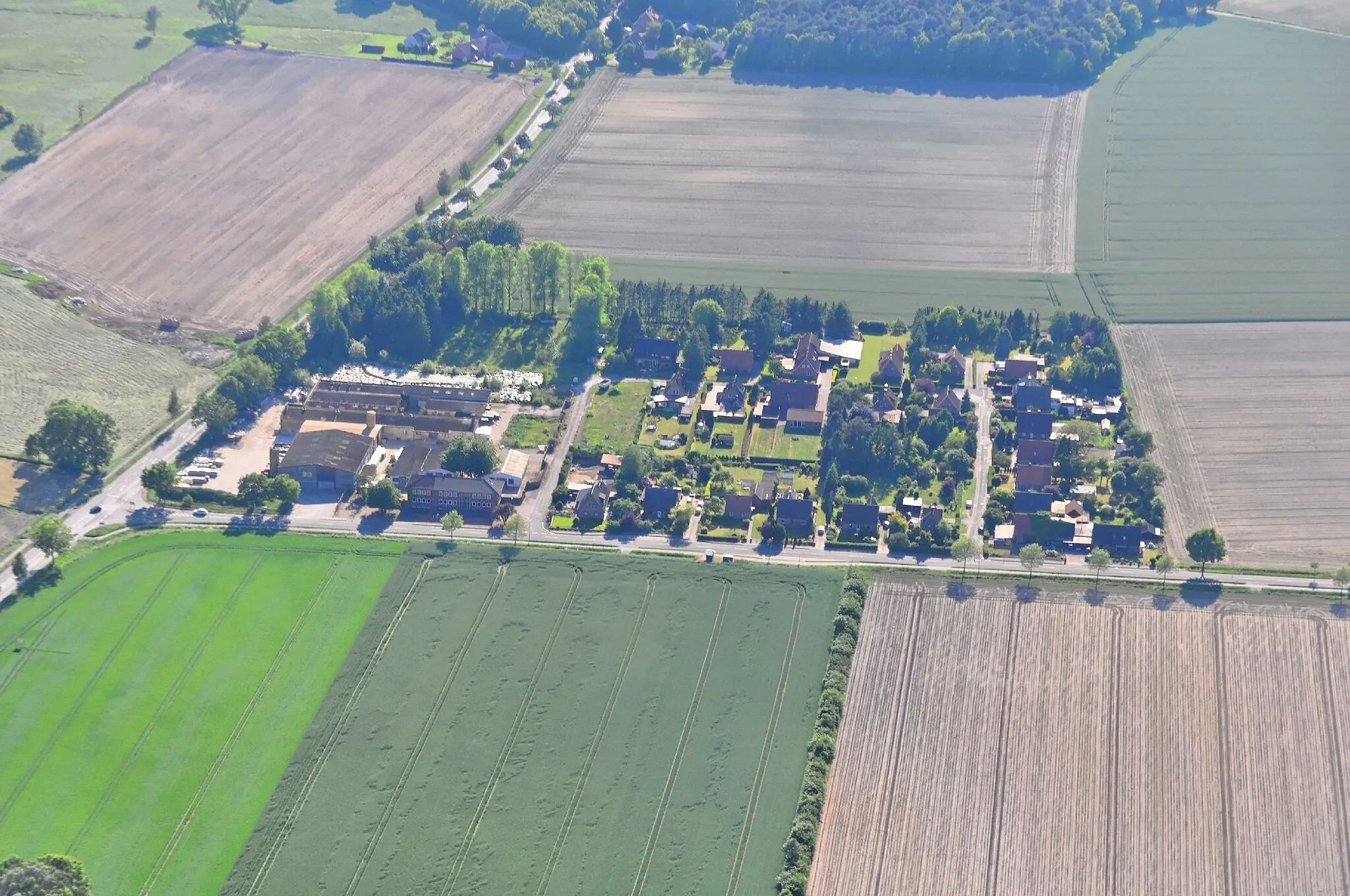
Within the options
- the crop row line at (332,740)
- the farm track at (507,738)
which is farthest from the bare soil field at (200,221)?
the farm track at (507,738)

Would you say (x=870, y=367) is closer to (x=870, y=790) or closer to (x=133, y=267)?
(x=870, y=790)

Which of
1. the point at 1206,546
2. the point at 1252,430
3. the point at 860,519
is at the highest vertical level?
the point at 1206,546

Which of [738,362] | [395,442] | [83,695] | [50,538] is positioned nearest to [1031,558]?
[738,362]

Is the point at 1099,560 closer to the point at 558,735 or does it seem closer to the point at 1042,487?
→ the point at 1042,487

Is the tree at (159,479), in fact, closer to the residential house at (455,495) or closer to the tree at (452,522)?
the residential house at (455,495)

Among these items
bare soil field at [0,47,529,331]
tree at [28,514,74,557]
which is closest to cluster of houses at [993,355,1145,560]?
bare soil field at [0,47,529,331]
